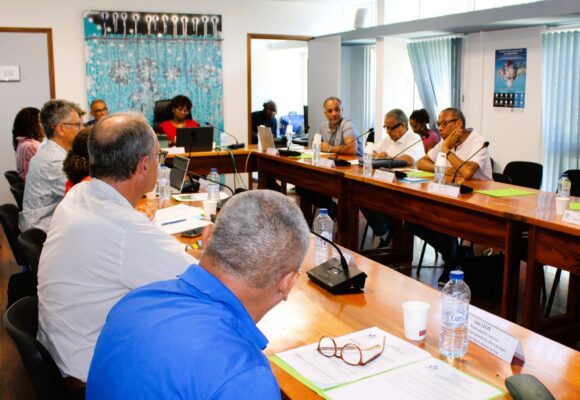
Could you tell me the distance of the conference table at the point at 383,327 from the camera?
56.2 inches

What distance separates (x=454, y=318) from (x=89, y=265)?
1011 millimetres

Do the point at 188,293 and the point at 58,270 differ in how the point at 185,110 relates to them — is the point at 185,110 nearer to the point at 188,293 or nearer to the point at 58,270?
the point at 58,270

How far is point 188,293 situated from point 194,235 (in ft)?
5.79

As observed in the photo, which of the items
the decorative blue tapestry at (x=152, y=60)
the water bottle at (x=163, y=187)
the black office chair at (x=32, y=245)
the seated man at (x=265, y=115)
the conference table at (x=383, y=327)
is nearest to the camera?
the conference table at (x=383, y=327)

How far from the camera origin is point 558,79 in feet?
19.1

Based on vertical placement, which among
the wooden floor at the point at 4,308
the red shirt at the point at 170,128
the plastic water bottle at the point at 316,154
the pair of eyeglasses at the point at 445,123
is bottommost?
the wooden floor at the point at 4,308

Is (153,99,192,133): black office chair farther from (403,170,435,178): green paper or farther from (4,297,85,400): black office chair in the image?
(4,297,85,400): black office chair

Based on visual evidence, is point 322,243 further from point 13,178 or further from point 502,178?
point 13,178

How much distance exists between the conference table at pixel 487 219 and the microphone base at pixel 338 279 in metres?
1.17

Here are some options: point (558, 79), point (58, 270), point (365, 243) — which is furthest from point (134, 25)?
point (58, 270)

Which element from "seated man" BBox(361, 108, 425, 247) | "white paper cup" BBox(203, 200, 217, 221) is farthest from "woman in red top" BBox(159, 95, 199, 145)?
"white paper cup" BBox(203, 200, 217, 221)

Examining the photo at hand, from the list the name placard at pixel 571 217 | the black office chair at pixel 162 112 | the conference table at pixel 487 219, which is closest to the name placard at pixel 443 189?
the conference table at pixel 487 219

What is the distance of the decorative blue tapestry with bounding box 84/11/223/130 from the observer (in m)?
7.34

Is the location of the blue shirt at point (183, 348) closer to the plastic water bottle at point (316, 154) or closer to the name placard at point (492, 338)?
the name placard at point (492, 338)
